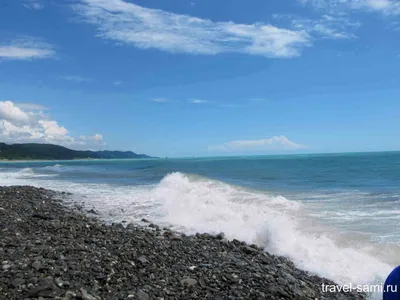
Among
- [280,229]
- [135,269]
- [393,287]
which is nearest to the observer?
[393,287]

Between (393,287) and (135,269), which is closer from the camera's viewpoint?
(393,287)

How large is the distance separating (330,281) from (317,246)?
231 cm

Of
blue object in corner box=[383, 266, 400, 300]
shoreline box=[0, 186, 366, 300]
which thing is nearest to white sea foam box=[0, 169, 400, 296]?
shoreline box=[0, 186, 366, 300]

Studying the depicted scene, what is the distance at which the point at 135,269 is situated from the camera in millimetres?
6531

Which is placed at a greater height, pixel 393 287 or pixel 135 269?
pixel 393 287

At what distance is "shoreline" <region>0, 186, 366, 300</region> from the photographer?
214 inches

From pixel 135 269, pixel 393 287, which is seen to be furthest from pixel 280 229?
pixel 393 287

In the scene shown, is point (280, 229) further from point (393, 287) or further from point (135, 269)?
point (393, 287)

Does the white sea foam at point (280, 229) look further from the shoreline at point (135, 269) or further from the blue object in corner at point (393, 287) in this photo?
the blue object in corner at point (393, 287)

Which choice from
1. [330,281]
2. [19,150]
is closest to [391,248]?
[330,281]

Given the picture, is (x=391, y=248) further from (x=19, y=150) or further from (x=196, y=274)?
(x=19, y=150)

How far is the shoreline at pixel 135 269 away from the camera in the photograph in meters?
5.45

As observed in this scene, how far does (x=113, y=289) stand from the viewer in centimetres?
560

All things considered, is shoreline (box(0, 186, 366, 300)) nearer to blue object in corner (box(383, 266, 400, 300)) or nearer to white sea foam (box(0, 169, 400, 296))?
white sea foam (box(0, 169, 400, 296))
